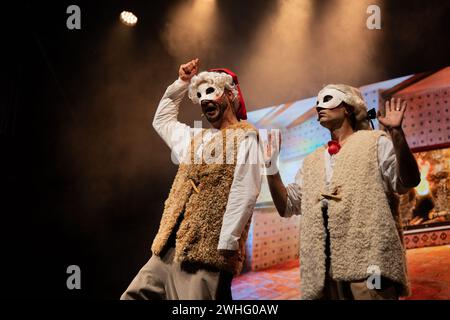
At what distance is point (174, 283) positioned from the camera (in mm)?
2457

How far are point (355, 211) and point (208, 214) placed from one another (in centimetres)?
67

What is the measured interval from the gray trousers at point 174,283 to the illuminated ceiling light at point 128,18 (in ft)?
8.66

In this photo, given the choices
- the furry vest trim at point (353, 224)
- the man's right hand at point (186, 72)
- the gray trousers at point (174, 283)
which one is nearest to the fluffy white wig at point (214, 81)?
the man's right hand at point (186, 72)

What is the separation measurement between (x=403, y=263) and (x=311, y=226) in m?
0.41

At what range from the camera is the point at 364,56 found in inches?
148

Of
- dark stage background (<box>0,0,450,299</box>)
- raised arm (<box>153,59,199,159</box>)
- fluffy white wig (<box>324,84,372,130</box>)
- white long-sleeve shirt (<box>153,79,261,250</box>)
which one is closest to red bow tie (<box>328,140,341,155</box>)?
fluffy white wig (<box>324,84,372,130</box>)

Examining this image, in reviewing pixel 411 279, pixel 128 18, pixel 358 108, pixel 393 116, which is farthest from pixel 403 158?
pixel 128 18

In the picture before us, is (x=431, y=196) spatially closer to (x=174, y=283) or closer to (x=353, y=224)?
(x=353, y=224)

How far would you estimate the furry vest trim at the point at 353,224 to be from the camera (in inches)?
83.7

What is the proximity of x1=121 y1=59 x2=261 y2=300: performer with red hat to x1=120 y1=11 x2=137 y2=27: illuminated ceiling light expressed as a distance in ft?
6.55

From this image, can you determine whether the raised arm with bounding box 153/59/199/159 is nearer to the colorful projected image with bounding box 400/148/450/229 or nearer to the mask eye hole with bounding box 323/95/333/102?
the mask eye hole with bounding box 323/95/333/102

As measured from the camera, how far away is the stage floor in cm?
303

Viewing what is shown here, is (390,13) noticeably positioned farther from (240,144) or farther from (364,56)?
(240,144)
